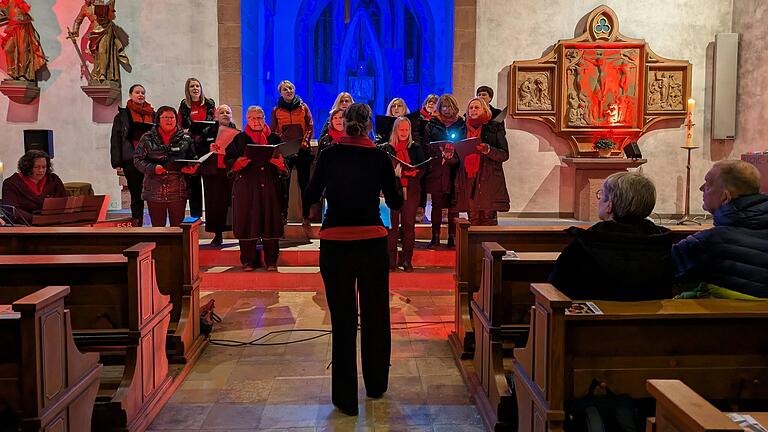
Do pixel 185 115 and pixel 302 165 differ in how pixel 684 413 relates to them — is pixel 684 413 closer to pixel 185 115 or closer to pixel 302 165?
pixel 302 165

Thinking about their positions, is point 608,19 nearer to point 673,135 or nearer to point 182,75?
point 673,135

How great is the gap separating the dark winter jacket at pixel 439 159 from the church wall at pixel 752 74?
16.2 feet

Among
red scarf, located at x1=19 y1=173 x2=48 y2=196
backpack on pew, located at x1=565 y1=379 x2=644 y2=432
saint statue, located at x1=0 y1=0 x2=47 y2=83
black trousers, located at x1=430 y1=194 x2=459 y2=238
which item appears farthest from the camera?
saint statue, located at x1=0 y1=0 x2=47 y2=83

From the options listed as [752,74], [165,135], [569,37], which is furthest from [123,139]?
[752,74]

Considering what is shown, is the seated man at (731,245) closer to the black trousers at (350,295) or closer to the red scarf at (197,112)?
the black trousers at (350,295)

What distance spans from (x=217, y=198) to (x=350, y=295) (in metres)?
3.94

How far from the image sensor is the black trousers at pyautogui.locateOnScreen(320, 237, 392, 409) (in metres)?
3.56

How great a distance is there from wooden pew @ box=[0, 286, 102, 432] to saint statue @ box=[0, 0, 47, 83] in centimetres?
792

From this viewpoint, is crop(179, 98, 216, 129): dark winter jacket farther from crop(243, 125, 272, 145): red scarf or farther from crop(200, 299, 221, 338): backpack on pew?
→ crop(200, 299, 221, 338): backpack on pew

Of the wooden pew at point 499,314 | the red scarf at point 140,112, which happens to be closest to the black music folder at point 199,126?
the red scarf at point 140,112

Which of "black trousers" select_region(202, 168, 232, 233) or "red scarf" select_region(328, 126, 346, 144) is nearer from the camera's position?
"red scarf" select_region(328, 126, 346, 144)

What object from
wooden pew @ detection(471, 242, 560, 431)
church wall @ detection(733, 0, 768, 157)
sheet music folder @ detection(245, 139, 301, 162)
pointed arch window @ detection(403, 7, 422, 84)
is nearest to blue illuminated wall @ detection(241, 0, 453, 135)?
pointed arch window @ detection(403, 7, 422, 84)

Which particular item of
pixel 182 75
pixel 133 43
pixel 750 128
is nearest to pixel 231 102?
pixel 182 75

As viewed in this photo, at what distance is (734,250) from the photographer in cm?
263
